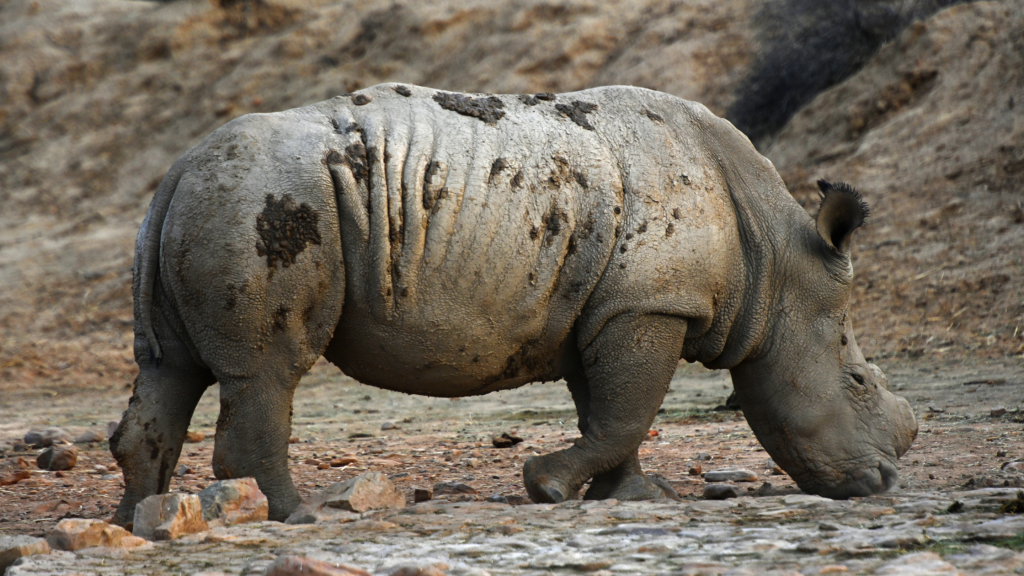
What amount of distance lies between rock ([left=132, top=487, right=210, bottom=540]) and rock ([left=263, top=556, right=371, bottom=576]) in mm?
1052

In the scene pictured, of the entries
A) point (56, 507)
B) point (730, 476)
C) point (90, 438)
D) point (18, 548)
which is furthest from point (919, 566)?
point (90, 438)

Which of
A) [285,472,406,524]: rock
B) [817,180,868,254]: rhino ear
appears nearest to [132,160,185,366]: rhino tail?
[285,472,406,524]: rock

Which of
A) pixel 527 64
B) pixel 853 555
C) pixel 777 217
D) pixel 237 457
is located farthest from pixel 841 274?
pixel 527 64

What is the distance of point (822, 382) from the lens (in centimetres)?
502

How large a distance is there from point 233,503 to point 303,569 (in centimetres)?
137

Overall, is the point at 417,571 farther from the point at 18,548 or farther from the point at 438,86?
the point at 438,86

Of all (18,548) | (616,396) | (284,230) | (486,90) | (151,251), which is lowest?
(18,548)

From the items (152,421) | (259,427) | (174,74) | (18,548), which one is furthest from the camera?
(174,74)

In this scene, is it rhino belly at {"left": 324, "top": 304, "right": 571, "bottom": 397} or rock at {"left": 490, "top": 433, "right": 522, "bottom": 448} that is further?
rock at {"left": 490, "top": 433, "right": 522, "bottom": 448}

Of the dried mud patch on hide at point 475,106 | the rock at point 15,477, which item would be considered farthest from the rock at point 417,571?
the rock at point 15,477

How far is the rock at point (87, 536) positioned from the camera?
12.0 feet

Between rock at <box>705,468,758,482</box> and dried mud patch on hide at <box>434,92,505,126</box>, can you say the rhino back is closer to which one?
dried mud patch on hide at <box>434,92,505,126</box>

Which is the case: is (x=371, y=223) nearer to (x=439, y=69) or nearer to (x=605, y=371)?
(x=605, y=371)

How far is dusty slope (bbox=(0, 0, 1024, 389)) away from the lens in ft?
37.5
